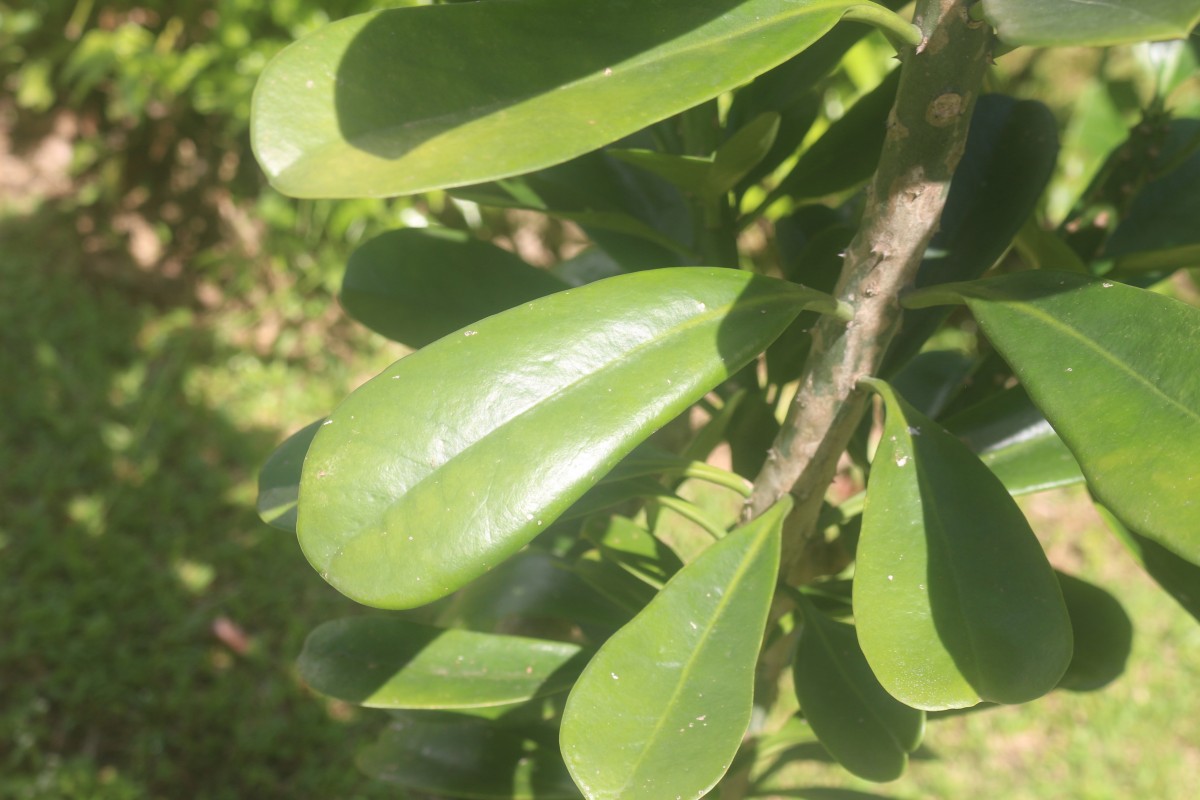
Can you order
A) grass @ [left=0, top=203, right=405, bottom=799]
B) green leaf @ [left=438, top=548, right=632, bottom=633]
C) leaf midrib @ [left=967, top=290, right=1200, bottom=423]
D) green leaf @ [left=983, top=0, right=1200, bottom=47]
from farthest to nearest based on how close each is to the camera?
grass @ [left=0, top=203, right=405, bottom=799] → green leaf @ [left=438, top=548, right=632, bottom=633] → leaf midrib @ [left=967, top=290, right=1200, bottom=423] → green leaf @ [left=983, top=0, right=1200, bottom=47]

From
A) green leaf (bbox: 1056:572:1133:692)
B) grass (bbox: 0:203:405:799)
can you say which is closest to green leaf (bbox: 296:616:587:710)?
green leaf (bbox: 1056:572:1133:692)

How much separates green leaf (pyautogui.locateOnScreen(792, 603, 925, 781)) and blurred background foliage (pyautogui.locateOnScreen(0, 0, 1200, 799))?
1063mm

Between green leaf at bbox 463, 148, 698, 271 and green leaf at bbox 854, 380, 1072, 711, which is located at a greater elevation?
green leaf at bbox 463, 148, 698, 271

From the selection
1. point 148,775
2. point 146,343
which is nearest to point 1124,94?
point 148,775

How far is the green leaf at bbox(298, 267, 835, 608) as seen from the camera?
50cm

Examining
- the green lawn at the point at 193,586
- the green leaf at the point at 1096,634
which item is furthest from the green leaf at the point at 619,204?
the green lawn at the point at 193,586

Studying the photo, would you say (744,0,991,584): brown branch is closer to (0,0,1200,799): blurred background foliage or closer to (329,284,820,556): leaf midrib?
(329,284,820,556): leaf midrib

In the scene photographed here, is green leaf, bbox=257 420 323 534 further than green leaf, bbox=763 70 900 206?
No

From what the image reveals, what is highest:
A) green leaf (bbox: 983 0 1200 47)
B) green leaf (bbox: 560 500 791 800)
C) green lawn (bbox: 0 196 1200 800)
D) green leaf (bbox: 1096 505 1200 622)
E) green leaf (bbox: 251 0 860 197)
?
green leaf (bbox: 983 0 1200 47)

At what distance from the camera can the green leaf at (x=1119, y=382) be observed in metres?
0.46

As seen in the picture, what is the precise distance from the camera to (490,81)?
539 millimetres

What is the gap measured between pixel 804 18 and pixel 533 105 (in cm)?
15

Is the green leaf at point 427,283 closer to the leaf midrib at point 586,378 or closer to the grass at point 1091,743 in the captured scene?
the leaf midrib at point 586,378

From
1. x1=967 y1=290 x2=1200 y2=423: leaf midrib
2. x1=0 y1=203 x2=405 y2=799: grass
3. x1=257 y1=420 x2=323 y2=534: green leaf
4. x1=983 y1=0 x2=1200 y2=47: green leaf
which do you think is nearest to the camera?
x1=983 y1=0 x2=1200 y2=47: green leaf
